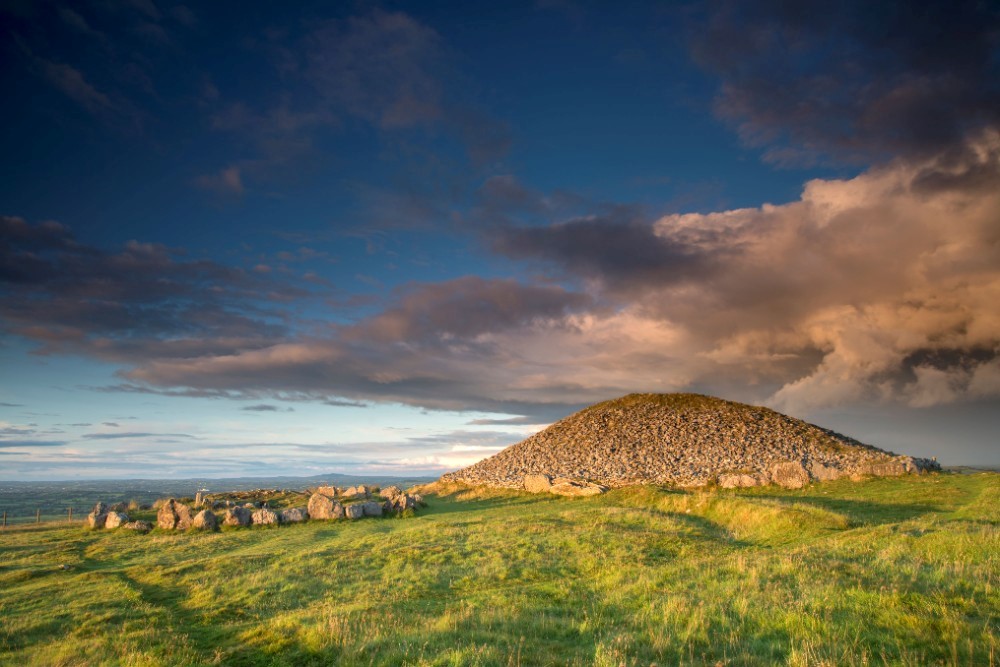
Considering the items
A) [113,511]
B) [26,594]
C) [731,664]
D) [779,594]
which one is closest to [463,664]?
[731,664]

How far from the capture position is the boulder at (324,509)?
43812 mm

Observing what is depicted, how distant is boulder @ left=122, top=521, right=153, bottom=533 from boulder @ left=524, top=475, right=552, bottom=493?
32.8 meters

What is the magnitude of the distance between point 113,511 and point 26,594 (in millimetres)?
27386

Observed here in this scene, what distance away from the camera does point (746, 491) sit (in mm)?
44750

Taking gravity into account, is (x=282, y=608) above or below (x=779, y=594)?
below

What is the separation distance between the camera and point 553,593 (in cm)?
1814

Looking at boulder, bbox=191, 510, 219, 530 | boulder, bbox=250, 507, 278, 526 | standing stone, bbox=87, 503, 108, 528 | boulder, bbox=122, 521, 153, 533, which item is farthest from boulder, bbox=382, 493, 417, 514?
standing stone, bbox=87, 503, 108, 528

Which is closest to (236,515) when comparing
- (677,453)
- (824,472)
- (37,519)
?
(37,519)

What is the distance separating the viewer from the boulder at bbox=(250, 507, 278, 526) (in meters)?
42.6

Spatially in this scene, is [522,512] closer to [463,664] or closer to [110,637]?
[110,637]

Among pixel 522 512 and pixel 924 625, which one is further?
pixel 522 512

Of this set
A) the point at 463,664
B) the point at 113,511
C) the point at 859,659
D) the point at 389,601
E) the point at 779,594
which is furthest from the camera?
the point at 113,511

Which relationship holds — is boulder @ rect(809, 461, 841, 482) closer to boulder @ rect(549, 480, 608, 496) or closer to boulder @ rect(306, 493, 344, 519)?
boulder @ rect(549, 480, 608, 496)

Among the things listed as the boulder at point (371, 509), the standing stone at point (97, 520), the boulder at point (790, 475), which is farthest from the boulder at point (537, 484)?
the standing stone at point (97, 520)
